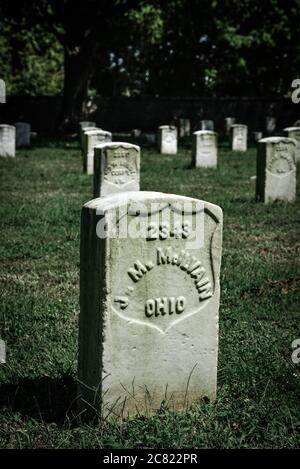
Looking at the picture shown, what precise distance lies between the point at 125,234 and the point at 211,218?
57cm

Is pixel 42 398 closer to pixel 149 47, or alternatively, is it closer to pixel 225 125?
pixel 225 125

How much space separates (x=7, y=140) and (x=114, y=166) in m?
9.82

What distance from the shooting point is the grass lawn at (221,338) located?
3.38 m

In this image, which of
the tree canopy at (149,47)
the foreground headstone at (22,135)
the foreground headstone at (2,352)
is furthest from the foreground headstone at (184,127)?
the foreground headstone at (2,352)

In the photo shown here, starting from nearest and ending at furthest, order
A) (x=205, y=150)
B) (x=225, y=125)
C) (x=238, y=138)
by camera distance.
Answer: (x=205, y=150) → (x=238, y=138) → (x=225, y=125)

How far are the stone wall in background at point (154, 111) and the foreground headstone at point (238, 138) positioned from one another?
1135 centimetres

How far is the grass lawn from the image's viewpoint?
3.38m

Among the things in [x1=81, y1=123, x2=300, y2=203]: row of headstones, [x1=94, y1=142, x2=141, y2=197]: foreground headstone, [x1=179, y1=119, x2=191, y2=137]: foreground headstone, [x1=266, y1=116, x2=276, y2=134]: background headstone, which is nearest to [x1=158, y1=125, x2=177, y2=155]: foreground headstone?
[x1=81, y1=123, x2=300, y2=203]: row of headstones

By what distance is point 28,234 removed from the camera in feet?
27.6

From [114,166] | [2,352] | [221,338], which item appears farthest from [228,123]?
[2,352]

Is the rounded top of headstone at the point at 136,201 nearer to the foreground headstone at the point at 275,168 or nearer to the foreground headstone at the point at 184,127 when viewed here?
the foreground headstone at the point at 275,168

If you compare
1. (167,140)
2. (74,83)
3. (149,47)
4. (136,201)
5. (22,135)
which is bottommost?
(136,201)

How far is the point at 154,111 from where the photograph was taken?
119ft

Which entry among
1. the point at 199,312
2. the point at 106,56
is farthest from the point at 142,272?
the point at 106,56
